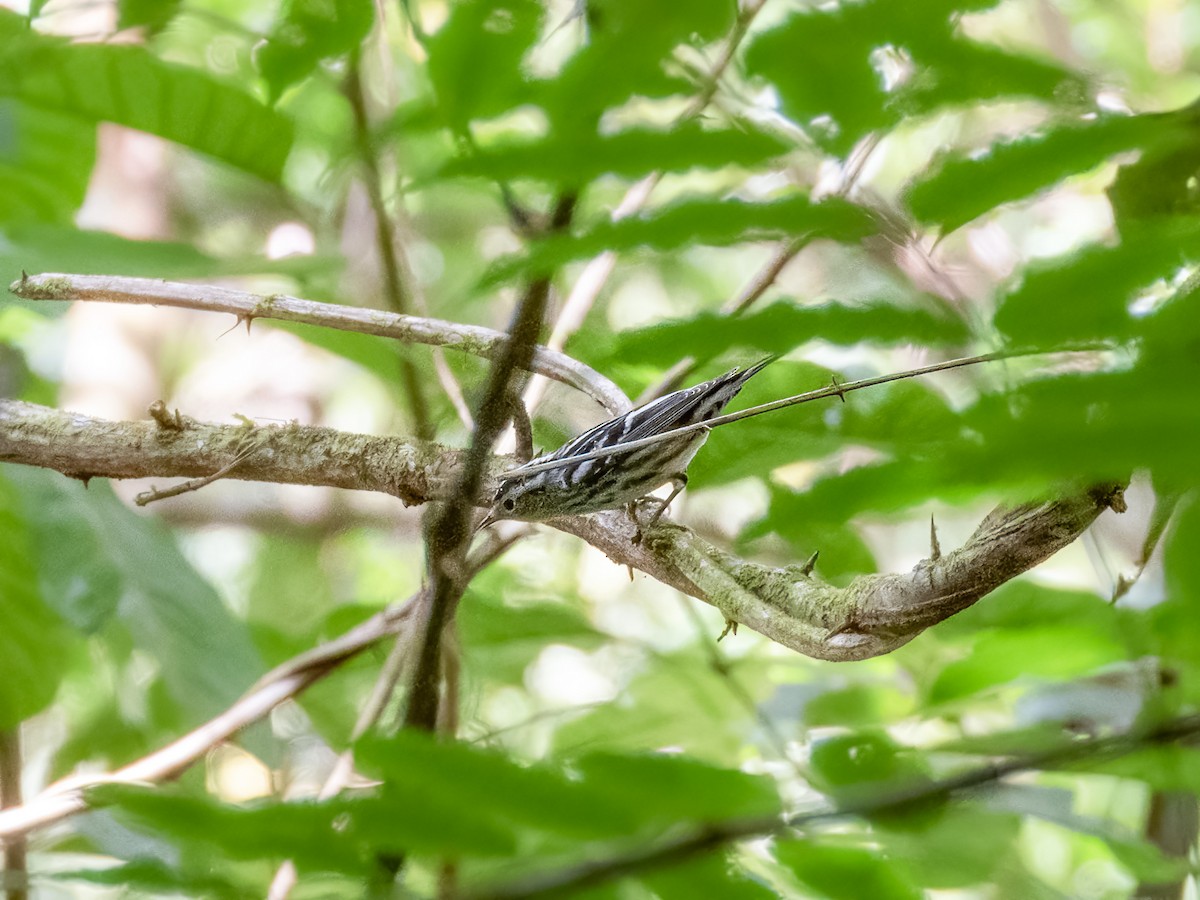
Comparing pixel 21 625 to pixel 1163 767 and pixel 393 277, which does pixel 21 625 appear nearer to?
pixel 393 277

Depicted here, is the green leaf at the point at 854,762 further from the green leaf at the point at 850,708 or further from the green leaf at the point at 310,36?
the green leaf at the point at 850,708

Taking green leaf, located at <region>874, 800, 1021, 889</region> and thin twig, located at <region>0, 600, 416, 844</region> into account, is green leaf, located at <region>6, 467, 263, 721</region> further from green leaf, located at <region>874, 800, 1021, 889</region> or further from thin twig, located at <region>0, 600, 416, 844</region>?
green leaf, located at <region>874, 800, 1021, 889</region>

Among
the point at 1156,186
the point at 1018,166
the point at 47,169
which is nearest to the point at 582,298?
the point at 47,169

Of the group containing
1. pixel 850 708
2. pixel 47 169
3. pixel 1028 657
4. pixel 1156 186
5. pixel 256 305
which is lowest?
pixel 1028 657

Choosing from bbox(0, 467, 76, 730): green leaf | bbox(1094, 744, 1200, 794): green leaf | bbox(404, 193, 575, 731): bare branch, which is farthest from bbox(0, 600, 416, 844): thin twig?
bbox(1094, 744, 1200, 794): green leaf

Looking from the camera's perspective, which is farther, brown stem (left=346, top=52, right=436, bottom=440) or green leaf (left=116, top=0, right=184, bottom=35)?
brown stem (left=346, top=52, right=436, bottom=440)

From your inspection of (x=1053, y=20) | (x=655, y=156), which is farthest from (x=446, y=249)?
(x=655, y=156)
